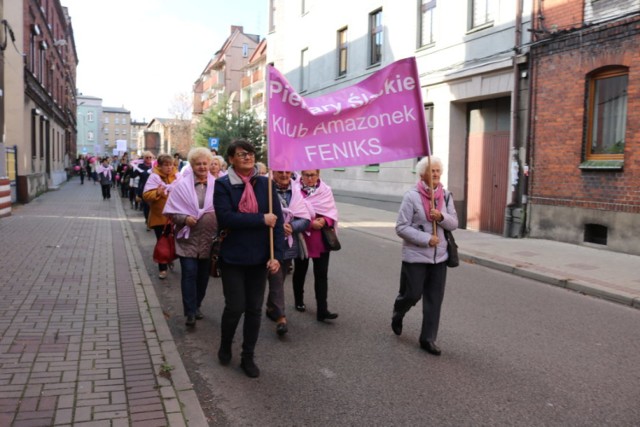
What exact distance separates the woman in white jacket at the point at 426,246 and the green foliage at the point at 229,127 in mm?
29594

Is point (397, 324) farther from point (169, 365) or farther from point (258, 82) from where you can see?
point (258, 82)

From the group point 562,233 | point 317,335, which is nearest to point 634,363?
point 317,335

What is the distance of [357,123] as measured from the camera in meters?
5.02

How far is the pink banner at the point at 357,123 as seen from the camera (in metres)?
4.78

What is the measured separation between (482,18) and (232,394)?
13420mm

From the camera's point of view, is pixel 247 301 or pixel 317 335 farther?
pixel 317 335

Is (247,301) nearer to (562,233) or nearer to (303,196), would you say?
(303,196)

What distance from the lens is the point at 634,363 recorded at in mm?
5055

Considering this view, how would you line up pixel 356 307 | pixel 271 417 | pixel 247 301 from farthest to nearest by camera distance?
pixel 356 307 → pixel 247 301 → pixel 271 417

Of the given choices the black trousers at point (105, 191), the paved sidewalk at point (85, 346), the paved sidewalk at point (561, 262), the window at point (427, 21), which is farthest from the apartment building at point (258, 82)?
the paved sidewalk at point (85, 346)

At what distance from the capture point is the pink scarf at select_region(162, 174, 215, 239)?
19.1 ft

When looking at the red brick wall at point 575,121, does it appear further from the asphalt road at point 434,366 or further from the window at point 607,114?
the asphalt road at point 434,366

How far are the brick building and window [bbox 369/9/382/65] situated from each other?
8314mm

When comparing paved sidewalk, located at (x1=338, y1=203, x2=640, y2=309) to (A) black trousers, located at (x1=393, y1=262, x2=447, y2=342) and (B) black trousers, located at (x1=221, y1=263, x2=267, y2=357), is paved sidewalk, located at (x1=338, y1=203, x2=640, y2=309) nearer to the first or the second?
(A) black trousers, located at (x1=393, y1=262, x2=447, y2=342)
